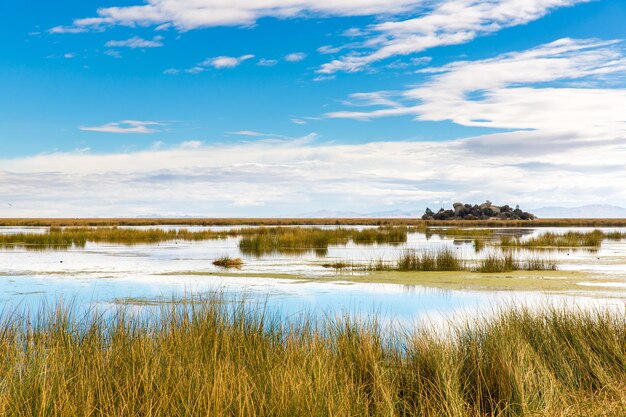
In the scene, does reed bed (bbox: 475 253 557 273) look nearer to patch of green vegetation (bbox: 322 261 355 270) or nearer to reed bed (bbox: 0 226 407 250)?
patch of green vegetation (bbox: 322 261 355 270)

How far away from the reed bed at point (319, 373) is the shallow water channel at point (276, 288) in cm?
111

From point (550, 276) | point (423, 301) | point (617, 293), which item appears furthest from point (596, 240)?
point (423, 301)

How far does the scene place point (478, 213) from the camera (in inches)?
3696

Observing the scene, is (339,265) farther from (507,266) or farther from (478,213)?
(478,213)

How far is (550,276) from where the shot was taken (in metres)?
16.9

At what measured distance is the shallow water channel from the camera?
11.4m

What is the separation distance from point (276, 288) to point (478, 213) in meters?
83.9

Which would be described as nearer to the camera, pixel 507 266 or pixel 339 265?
pixel 507 266

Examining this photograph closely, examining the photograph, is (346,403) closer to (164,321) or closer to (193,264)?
(164,321)

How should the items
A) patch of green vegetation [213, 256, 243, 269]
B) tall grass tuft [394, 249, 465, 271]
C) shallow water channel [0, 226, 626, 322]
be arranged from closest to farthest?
shallow water channel [0, 226, 626, 322] → tall grass tuft [394, 249, 465, 271] → patch of green vegetation [213, 256, 243, 269]

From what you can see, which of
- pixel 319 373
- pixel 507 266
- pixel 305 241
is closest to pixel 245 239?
pixel 305 241

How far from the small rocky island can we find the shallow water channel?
2825 inches

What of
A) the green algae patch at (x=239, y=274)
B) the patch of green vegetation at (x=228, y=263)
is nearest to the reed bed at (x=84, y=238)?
the patch of green vegetation at (x=228, y=263)

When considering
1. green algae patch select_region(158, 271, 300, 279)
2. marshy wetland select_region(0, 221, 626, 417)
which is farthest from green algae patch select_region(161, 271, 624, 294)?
marshy wetland select_region(0, 221, 626, 417)
